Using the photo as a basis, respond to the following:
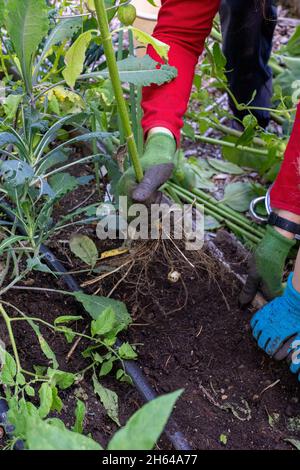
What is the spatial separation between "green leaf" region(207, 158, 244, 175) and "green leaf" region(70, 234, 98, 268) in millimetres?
905

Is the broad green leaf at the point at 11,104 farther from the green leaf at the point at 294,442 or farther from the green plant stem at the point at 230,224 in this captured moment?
the green leaf at the point at 294,442

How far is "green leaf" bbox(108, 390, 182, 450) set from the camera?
62 cm

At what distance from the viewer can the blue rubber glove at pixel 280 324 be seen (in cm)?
144

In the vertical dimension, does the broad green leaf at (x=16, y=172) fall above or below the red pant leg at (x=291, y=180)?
above

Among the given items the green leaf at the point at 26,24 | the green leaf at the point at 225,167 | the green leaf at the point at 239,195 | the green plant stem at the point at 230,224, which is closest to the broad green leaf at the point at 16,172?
the green leaf at the point at 26,24

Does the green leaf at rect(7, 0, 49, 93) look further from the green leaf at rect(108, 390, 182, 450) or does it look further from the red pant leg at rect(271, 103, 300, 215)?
the green leaf at rect(108, 390, 182, 450)

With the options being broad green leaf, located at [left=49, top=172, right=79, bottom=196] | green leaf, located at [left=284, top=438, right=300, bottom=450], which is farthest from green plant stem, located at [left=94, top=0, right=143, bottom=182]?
green leaf, located at [left=284, top=438, right=300, bottom=450]

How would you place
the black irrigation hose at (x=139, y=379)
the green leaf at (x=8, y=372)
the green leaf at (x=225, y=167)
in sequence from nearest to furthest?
the green leaf at (x=8, y=372) < the black irrigation hose at (x=139, y=379) < the green leaf at (x=225, y=167)

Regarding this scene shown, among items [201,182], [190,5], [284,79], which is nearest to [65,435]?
[190,5]

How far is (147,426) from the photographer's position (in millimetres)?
632

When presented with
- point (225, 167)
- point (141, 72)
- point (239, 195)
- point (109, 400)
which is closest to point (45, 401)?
point (109, 400)

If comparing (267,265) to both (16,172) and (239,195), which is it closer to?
(239,195)

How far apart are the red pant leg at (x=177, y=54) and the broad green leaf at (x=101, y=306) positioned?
0.49m
